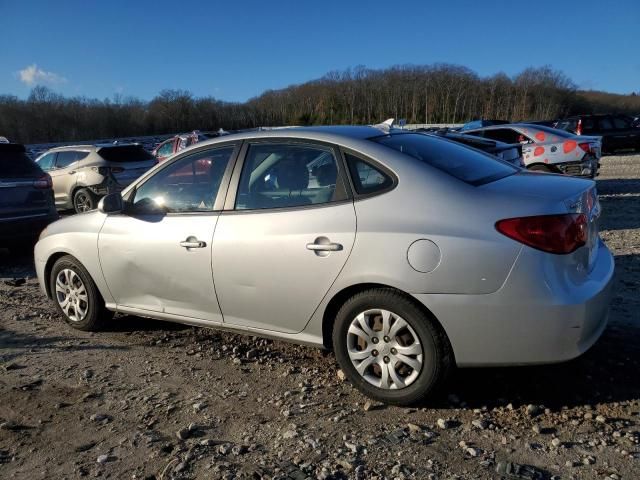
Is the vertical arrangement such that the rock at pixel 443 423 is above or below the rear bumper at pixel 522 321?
below

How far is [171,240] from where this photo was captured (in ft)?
13.1

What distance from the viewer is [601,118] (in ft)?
73.3

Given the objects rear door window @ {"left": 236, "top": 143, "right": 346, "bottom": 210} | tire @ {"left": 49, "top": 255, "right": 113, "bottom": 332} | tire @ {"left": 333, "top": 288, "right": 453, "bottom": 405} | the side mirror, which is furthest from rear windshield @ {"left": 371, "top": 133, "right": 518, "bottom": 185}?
tire @ {"left": 49, "top": 255, "right": 113, "bottom": 332}

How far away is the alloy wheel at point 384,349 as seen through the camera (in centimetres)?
315

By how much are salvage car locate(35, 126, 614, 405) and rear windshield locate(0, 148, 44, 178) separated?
4.13 metres

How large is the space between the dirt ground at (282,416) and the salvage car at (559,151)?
23.0ft

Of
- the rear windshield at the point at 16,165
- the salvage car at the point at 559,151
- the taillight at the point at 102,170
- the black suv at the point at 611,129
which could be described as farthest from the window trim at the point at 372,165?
the black suv at the point at 611,129

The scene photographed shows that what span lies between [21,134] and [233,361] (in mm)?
59435

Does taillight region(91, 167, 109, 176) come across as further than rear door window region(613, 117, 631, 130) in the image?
No

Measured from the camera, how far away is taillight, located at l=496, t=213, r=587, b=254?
112 inches

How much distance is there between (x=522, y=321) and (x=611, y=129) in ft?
75.2

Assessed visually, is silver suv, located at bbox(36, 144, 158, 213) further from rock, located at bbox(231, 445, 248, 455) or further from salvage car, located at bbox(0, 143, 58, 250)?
rock, located at bbox(231, 445, 248, 455)

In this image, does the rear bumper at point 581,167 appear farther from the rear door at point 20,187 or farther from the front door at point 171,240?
the rear door at point 20,187

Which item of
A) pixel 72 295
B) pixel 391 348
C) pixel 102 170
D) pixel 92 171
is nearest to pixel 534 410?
pixel 391 348
